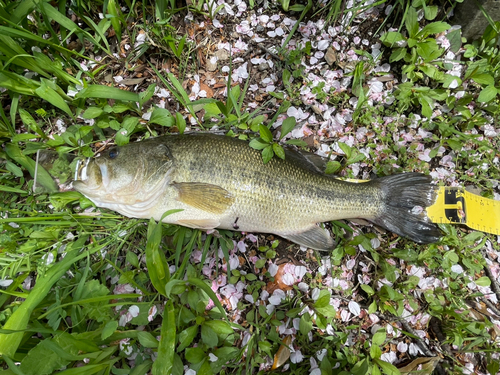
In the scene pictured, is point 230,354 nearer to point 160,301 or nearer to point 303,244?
point 160,301

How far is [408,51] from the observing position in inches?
131

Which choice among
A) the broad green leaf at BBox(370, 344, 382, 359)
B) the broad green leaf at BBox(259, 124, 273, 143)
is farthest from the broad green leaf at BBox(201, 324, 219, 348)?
the broad green leaf at BBox(259, 124, 273, 143)

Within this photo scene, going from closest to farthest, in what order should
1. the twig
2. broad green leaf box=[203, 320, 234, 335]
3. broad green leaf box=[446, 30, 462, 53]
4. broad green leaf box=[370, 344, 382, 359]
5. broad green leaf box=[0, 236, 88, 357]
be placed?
broad green leaf box=[0, 236, 88, 357]
broad green leaf box=[203, 320, 234, 335]
broad green leaf box=[370, 344, 382, 359]
broad green leaf box=[446, 30, 462, 53]
the twig

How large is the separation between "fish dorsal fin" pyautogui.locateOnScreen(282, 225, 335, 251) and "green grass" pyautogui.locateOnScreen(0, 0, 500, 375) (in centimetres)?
16

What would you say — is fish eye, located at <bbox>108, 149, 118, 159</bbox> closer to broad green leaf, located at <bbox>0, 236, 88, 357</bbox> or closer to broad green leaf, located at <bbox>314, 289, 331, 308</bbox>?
broad green leaf, located at <bbox>0, 236, 88, 357</bbox>

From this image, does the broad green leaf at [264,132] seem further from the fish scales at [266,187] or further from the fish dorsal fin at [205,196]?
the fish dorsal fin at [205,196]

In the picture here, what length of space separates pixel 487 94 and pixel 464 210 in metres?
1.38

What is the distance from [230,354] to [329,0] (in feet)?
13.8

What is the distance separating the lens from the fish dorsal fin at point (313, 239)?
9.68ft

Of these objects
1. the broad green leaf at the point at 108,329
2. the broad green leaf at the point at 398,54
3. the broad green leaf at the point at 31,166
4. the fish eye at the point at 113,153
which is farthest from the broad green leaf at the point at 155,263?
the broad green leaf at the point at 398,54

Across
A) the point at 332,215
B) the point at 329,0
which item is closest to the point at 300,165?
the point at 332,215

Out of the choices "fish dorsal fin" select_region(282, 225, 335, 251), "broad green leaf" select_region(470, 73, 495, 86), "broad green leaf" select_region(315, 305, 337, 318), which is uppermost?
"broad green leaf" select_region(470, 73, 495, 86)

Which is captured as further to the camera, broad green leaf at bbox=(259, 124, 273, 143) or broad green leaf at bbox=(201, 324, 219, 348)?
broad green leaf at bbox=(259, 124, 273, 143)

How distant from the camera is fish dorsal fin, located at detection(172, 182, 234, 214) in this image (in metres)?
2.70
